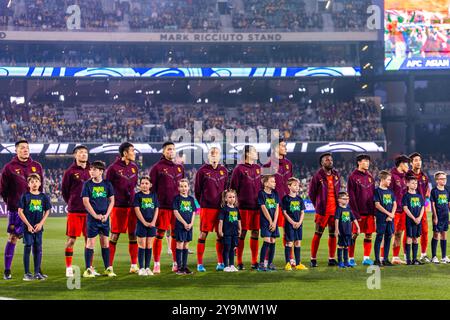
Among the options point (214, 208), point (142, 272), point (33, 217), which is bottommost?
point (142, 272)

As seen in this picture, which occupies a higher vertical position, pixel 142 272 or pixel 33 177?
pixel 33 177

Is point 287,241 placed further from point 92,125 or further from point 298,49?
point 298,49

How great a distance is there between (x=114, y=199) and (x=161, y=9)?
138 ft

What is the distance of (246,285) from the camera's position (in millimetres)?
13594

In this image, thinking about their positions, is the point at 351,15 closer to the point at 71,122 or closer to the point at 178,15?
the point at 178,15

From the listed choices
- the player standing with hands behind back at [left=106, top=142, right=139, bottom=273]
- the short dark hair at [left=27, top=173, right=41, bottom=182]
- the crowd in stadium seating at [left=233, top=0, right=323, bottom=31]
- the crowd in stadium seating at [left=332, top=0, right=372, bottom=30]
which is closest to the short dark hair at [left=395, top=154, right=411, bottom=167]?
the player standing with hands behind back at [left=106, top=142, right=139, bottom=273]

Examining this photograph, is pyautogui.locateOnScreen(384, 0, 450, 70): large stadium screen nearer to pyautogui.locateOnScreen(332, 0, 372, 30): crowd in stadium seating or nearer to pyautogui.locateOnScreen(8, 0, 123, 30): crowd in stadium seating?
pyautogui.locateOnScreen(332, 0, 372, 30): crowd in stadium seating

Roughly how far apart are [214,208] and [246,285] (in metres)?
2.56

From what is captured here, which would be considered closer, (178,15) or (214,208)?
(214,208)

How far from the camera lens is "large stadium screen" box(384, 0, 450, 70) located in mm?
50281

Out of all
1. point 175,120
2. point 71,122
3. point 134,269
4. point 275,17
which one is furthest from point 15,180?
point 275,17

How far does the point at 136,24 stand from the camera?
54.3m

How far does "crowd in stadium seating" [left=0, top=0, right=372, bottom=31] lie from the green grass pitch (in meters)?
38.2
